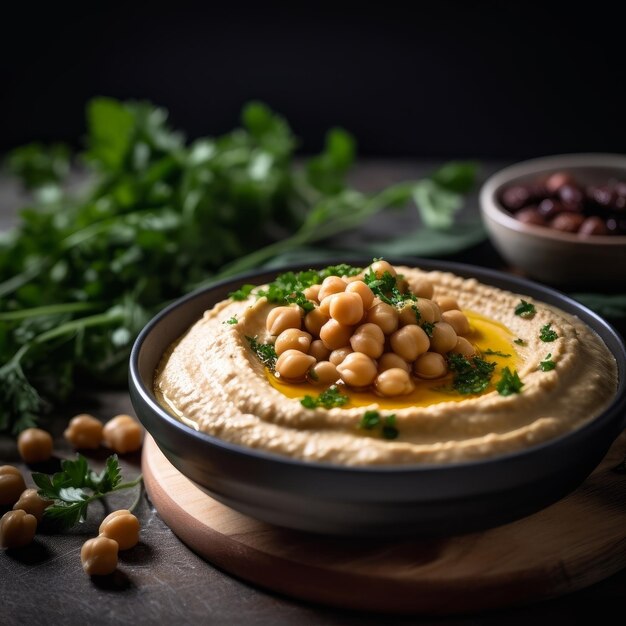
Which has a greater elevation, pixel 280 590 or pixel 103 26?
pixel 103 26

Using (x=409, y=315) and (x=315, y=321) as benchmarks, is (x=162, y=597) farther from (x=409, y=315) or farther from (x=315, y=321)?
(x=409, y=315)

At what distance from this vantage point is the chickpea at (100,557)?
3.40 m

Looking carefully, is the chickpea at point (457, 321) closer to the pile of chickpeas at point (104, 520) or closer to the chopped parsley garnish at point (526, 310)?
the chopped parsley garnish at point (526, 310)

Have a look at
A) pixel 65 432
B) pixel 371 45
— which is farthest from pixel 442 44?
pixel 65 432

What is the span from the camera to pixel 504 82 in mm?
8312

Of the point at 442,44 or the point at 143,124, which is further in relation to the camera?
the point at 442,44

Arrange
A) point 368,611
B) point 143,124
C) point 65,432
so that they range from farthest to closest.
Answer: point 143,124 < point 65,432 < point 368,611

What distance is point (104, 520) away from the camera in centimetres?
365

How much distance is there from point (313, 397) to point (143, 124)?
3693mm

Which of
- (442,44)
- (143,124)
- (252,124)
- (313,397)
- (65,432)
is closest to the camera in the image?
(313,397)

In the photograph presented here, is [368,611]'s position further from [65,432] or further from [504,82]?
[504,82]

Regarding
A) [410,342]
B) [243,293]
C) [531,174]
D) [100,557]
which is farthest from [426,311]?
[531,174]

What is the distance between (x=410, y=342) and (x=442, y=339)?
0.63 ft

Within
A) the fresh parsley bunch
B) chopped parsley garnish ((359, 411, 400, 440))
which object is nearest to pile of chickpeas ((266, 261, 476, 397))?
chopped parsley garnish ((359, 411, 400, 440))
